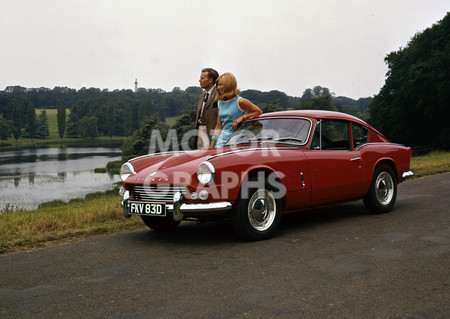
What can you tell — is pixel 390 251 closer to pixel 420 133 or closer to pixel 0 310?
pixel 0 310

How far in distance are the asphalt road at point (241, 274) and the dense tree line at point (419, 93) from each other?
113ft

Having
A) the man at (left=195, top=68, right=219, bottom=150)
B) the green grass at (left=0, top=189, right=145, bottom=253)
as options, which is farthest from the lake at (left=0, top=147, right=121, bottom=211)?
the man at (left=195, top=68, right=219, bottom=150)

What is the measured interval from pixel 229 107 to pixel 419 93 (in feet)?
121

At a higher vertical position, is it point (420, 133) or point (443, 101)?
point (443, 101)

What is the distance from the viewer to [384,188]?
6.99 metres

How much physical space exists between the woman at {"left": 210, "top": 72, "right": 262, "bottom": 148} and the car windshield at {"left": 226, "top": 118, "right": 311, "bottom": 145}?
0.23 meters

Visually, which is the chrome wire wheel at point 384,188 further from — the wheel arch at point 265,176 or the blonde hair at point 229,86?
the blonde hair at point 229,86

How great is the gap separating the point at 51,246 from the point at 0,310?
7.06 feet

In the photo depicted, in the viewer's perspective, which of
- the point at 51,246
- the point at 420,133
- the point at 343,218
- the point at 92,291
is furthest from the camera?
the point at 420,133

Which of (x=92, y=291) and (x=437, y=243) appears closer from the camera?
(x=92, y=291)

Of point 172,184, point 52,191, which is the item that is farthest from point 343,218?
point 52,191

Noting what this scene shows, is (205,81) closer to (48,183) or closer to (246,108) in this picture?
(246,108)

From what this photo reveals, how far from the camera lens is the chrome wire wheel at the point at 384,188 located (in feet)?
22.6

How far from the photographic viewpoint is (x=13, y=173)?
179ft
